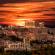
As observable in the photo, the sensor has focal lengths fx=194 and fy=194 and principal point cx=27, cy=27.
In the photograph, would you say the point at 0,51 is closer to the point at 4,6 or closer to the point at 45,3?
the point at 4,6

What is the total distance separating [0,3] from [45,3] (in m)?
0.49

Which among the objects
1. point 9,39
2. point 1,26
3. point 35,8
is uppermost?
point 35,8

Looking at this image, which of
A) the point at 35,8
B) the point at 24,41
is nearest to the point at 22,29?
the point at 24,41

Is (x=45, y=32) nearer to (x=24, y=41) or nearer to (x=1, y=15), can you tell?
(x=24, y=41)

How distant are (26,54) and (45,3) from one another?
1.90 feet

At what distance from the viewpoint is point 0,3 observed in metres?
2.11

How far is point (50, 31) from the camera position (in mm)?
2062

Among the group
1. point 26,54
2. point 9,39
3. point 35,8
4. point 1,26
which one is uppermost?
point 35,8

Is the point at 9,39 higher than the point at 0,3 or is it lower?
lower

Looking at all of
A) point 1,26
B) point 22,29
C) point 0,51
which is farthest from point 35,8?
point 0,51

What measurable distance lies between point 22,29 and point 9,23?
0.16 m

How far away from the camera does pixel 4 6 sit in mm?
2125

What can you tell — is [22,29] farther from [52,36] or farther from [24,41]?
[52,36]

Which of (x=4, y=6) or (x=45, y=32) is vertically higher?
(x=4, y=6)
